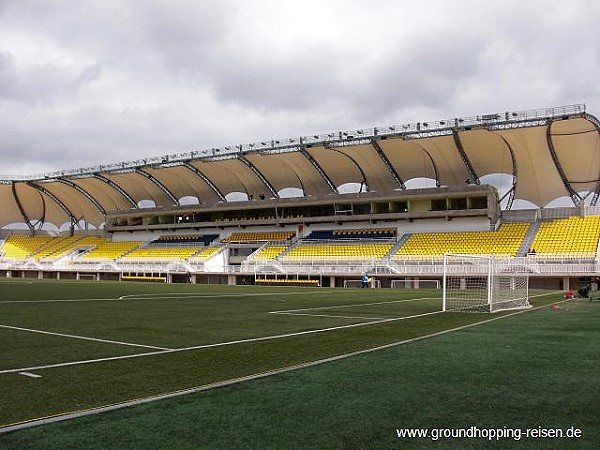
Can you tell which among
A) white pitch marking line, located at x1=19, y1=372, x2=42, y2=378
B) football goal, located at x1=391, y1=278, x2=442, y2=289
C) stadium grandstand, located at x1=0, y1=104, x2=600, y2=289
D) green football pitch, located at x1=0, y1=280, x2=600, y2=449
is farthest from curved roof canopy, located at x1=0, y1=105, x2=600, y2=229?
white pitch marking line, located at x1=19, y1=372, x2=42, y2=378

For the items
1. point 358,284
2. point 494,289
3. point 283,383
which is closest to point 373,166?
point 358,284

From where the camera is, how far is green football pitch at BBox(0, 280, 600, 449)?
4.18 metres

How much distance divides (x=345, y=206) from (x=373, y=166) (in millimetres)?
6449

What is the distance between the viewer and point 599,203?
49.3 meters

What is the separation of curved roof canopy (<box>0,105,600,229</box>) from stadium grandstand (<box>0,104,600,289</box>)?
155mm

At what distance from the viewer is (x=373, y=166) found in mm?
54781

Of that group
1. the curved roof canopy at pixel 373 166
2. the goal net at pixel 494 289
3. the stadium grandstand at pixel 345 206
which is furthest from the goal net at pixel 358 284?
the curved roof canopy at pixel 373 166

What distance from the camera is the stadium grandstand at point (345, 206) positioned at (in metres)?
44.2

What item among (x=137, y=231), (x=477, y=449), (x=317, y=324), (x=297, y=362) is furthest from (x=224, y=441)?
→ (x=137, y=231)

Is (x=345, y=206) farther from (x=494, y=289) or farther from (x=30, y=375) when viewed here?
(x=30, y=375)

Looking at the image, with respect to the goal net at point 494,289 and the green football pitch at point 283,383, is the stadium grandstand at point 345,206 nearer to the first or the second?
the goal net at point 494,289

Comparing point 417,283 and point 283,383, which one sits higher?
point 283,383

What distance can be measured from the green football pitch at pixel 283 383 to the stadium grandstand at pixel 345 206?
1326 inches

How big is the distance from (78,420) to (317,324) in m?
9.03
